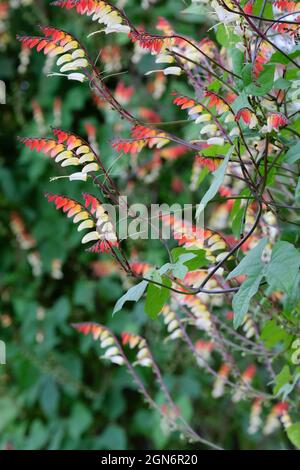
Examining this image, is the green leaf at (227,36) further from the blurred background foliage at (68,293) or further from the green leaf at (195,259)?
the blurred background foliage at (68,293)

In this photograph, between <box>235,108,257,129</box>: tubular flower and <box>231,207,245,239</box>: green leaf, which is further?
Answer: <box>231,207,245,239</box>: green leaf

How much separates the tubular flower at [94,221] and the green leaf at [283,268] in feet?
0.82

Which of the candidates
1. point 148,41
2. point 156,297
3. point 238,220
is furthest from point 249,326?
point 148,41

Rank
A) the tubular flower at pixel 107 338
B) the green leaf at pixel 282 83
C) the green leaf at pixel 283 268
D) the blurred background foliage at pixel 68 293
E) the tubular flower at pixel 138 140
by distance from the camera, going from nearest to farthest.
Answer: the green leaf at pixel 283 268, the green leaf at pixel 282 83, the tubular flower at pixel 138 140, the tubular flower at pixel 107 338, the blurred background foliage at pixel 68 293

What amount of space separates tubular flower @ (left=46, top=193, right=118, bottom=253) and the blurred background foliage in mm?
1941

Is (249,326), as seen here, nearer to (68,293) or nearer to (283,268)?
(283,268)

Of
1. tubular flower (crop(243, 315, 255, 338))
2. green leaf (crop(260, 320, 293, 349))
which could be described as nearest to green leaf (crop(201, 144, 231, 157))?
green leaf (crop(260, 320, 293, 349))

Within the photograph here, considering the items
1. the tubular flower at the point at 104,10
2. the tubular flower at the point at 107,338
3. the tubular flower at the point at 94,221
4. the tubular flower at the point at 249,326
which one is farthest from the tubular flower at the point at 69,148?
the tubular flower at the point at 249,326

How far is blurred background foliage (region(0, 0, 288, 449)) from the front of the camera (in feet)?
10.7

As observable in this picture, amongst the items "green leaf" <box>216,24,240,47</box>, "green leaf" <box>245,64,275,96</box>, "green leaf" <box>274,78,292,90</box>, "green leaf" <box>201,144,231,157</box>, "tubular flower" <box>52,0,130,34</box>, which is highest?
"tubular flower" <box>52,0,130,34</box>

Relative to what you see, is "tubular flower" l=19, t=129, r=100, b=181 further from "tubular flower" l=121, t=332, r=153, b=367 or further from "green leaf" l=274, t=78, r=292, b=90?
"tubular flower" l=121, t=332, r=153, b=367

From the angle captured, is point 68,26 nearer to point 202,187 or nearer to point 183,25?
point 183,25

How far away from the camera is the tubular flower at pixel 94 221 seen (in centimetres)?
115

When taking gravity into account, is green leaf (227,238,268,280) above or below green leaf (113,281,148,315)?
above
